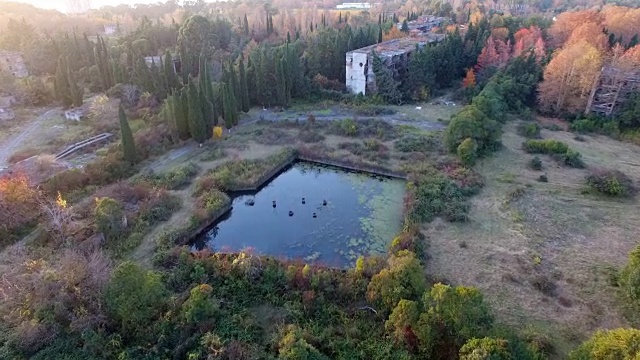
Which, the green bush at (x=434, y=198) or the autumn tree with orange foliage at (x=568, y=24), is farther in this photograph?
the autumn tree with orange foliage at (x=568, y=24)

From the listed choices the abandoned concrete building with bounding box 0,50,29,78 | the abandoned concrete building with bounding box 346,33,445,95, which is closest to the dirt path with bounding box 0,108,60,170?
A: the abandoned concrete building with bounding box 0,50,29,78

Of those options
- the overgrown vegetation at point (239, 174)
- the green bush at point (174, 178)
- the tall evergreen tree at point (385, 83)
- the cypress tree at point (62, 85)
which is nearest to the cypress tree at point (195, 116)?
the green bush at point (174, 178)

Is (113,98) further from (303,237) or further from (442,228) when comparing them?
(442,228)

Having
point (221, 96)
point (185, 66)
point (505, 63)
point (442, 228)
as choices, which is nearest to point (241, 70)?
point (221, 96)

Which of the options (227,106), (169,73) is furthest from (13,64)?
(227,106)

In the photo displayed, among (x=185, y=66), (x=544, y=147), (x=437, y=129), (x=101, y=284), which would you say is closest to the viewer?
(x=101, y=284)

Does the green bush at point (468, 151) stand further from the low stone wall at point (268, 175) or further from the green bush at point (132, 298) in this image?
the green bush at point (132, 298)
